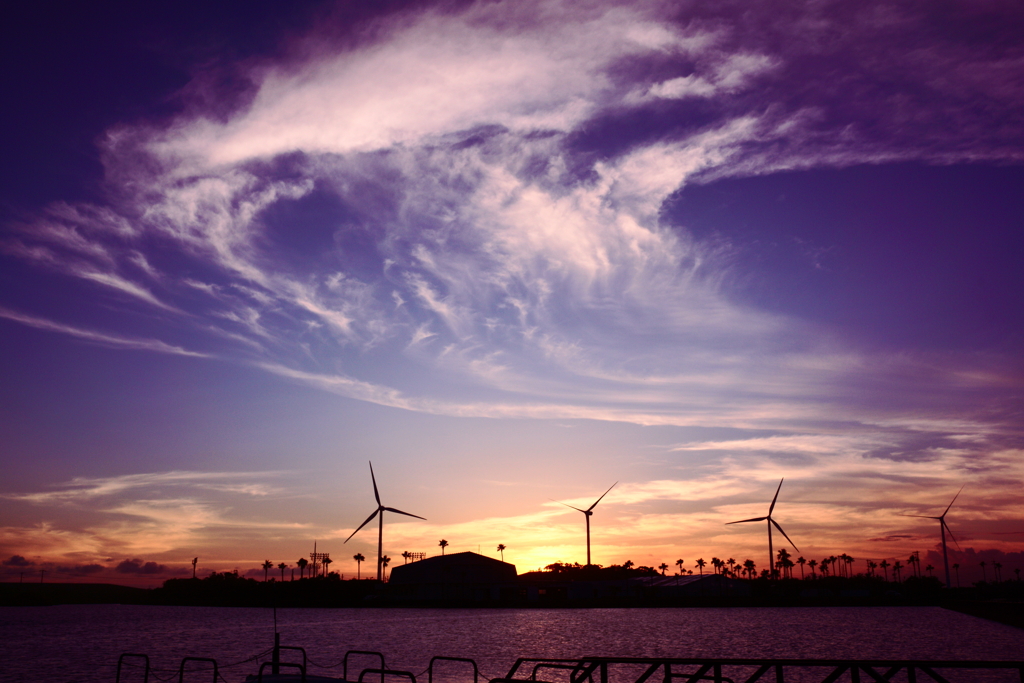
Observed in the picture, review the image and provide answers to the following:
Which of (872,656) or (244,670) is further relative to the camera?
(872,656)

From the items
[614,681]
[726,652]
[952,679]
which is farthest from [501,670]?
[952,679]

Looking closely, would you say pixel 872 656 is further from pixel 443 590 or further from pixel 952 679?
pixel 443 590

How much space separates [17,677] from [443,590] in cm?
12948

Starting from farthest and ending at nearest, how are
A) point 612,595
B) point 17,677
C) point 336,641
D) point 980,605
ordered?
point 612,595 < point 980,605 < point 336,641 < point 17,677

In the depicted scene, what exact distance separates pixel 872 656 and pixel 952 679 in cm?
1909

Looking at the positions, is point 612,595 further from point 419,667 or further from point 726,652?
point 419,667

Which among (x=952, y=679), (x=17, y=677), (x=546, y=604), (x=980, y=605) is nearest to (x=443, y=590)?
(x=546, y=604)

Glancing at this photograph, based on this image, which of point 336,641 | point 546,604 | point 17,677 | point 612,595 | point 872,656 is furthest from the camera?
point 612,595

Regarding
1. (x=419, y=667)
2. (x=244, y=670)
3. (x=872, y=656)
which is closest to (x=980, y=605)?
(x=872, y=656)

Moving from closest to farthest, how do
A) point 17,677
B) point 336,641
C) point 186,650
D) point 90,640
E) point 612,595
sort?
point 17,677 → point 186,650 → point 336,641 → point 90,640 → point 612,595

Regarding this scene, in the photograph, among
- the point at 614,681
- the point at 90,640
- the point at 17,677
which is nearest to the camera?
the point at 614,681

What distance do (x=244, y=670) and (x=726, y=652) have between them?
48.6 meters

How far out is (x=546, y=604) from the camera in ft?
596

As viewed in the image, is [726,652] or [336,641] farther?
[336,641]
